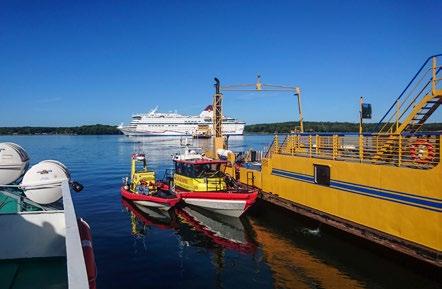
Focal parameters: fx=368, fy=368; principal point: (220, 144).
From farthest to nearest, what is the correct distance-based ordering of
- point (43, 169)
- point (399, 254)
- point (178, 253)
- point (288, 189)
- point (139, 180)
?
point (139, 180) < point (288, 189) < point (178, 253) < point (399, 254) < point (43, 169)

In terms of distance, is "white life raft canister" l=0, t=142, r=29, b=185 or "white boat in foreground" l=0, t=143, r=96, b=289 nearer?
"white boat in foreground" l=0, t=143, r=96, b=289

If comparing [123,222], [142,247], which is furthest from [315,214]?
[123,222]

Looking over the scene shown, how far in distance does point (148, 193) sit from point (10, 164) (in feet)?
40.2

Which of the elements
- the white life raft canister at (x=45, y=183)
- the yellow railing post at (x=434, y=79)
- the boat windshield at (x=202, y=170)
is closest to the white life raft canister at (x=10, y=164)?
the white life raft canister at (x=45, y=183)

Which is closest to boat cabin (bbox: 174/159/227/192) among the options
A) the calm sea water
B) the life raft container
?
the calm sea water

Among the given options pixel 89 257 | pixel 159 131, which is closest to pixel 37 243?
pixel 89 257

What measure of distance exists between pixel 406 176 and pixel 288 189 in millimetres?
7936

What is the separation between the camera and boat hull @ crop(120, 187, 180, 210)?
69.9ft

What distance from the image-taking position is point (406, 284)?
11.9 m

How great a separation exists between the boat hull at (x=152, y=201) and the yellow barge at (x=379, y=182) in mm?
5757

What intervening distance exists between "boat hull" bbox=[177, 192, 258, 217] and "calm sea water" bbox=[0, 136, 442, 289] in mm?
565

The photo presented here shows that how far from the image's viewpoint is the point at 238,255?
1524cm

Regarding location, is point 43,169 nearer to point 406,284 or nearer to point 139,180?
point 406,284

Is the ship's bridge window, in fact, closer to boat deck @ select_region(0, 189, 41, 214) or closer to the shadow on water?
the shadow on water
